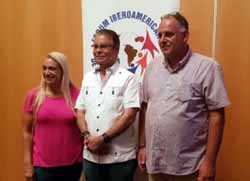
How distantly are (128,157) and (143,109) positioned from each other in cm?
30

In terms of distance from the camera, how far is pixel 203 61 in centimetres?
212

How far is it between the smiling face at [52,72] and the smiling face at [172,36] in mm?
724

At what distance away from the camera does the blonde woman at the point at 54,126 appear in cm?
247

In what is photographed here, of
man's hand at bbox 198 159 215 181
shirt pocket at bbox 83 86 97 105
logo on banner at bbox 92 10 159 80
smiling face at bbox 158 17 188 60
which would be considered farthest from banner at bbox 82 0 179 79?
man's hand at bbox 198 159 215 181

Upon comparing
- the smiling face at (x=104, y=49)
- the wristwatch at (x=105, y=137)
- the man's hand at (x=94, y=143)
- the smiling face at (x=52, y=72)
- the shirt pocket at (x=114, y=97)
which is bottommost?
the man's hand at (x=94, y=143)

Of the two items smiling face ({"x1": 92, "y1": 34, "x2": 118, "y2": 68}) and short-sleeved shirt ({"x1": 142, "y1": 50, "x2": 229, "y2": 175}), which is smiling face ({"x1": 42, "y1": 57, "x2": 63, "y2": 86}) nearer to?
smiling face ({"x1": 92, "y1": 34, "x2": 118, "y2": 68})

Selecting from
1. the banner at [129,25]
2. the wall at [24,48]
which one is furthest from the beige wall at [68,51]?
the banner at [129,25]

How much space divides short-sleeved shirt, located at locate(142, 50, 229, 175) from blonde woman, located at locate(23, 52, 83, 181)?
572 millimetres

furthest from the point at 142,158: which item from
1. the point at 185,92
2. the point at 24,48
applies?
the point at 24,48

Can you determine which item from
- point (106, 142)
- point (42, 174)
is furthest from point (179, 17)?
point (42, 174)

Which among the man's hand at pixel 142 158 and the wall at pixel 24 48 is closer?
the man's hand at pixel 142 158

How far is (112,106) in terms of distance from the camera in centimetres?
233

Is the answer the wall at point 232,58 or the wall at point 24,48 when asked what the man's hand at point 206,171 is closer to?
the wall at point 232,58

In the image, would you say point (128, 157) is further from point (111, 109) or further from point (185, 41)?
point (185, 41)
